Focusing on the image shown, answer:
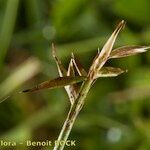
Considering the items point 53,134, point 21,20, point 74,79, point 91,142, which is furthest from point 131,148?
point 74,79

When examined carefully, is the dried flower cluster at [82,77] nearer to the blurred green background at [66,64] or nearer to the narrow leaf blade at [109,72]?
the narrow leaf blade at [109,72]

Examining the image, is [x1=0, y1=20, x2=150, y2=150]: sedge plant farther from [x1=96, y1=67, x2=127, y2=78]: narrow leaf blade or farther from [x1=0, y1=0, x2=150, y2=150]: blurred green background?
[x1=0, y1=0, x2=150, y2=150]: blurred green background

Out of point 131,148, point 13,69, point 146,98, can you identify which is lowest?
point 131,148

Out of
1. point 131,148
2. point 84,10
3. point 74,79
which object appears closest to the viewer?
point 74,79

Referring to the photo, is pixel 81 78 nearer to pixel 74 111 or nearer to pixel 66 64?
pixel 74 111

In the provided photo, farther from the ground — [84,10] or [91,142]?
[84,10]

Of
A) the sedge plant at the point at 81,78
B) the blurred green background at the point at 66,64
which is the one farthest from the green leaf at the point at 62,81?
the blurred green background at the point at 66,64

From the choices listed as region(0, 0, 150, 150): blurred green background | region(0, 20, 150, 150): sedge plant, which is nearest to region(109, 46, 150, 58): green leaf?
region(0, 20, 150, 150): sedge plant

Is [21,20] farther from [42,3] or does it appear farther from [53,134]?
[53,134]
